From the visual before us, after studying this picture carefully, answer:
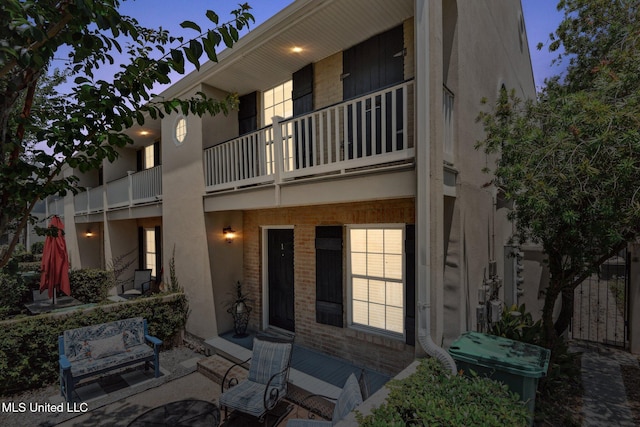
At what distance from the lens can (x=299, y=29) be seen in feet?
18.9

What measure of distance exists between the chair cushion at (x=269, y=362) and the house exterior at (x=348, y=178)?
1423mm

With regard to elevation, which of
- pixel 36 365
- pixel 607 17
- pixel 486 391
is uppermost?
pixel 607 17

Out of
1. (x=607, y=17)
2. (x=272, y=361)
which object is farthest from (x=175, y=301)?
(x=607, y=17)

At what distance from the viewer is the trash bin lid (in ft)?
12.1

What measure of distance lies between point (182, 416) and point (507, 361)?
4263 millimetres

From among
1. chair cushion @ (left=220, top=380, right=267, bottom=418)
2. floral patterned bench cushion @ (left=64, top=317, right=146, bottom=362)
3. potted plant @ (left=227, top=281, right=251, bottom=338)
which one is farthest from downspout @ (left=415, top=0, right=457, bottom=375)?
floral patterned bench cushion @ (left=64, top=317, right=146, bottom=362)

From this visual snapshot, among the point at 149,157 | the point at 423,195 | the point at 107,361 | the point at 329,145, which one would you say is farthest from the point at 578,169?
the point at 149,157

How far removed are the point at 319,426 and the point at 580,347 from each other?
6.72 metres

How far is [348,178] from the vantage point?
4863mm

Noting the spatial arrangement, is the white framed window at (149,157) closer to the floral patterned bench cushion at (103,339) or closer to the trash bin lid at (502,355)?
the floral patterned bench cushion at (103,339)

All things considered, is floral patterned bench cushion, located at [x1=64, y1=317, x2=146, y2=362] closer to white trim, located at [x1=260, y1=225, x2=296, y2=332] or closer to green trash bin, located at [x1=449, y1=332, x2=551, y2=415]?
white trim, located at [x1=260, y1=225, x2=296, y2=332]

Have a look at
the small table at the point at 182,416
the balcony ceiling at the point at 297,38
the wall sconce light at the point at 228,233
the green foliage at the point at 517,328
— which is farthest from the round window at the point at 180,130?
the green foliage at the point at 517,328

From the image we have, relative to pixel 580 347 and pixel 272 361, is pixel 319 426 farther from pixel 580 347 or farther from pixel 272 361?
pixel 580 347

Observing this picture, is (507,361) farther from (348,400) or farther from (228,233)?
(228,233)
